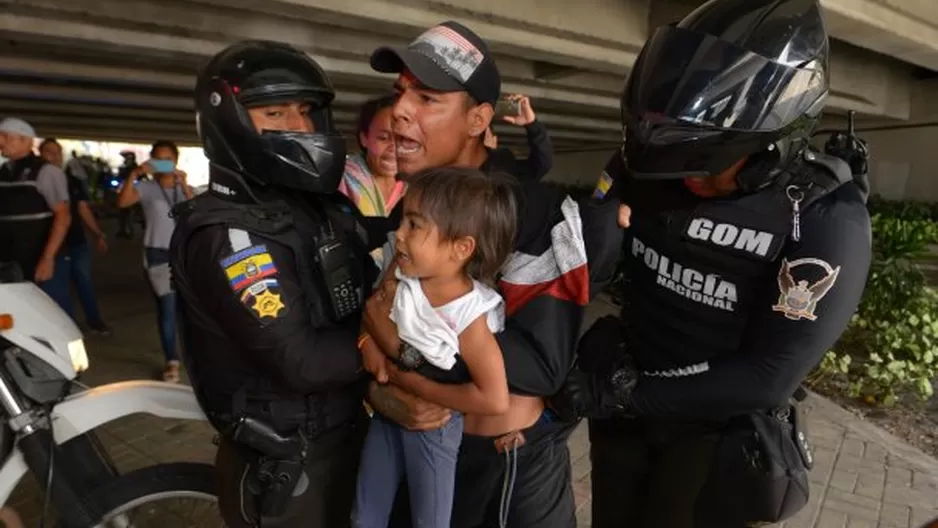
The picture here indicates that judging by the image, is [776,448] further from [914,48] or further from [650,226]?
[914,48]

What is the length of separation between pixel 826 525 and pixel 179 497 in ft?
10.0

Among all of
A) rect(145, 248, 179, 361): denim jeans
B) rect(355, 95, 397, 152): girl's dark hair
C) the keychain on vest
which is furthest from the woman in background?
rect(145, 248, 179, 361): denim jeans

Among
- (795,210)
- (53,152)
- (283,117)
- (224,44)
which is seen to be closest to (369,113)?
(283,117)

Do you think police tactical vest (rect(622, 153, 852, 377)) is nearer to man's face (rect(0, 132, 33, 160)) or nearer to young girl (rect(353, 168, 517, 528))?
young girl (rect(353, 168, 517, 528))

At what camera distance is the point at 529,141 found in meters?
2.26

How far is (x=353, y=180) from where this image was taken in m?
2.88

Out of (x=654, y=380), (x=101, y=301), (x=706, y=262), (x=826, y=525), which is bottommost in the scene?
(x=101, y=301)

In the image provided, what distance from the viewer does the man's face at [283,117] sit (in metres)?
1.59

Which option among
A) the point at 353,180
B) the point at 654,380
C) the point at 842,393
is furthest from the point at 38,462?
the point at 842,393

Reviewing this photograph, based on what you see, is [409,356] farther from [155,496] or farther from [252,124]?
[155,496]

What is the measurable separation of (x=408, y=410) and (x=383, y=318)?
23 centimetres

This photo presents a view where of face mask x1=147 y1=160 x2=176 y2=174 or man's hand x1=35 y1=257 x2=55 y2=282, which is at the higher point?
face mask x1=147 y1=160 x2=176 y2=174

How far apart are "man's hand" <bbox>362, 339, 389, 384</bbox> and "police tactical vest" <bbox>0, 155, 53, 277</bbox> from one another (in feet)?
13.3

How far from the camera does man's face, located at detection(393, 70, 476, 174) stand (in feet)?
5.08
